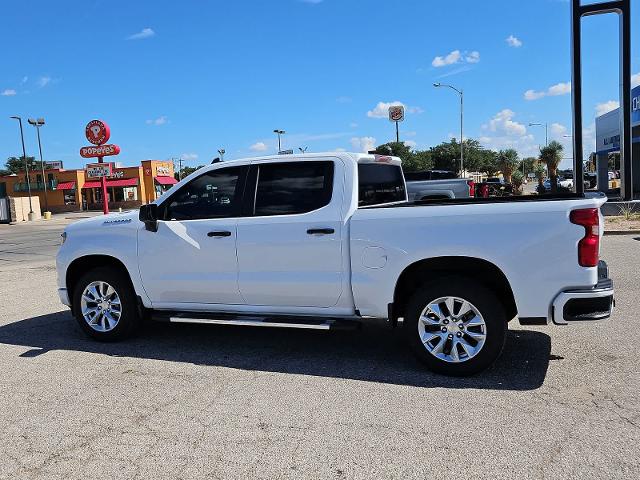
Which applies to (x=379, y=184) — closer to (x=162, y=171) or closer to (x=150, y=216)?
(x=150, y=216)

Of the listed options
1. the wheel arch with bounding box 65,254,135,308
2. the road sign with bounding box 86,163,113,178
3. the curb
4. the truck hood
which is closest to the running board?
the wheel arch with bounding box 65,254,135,308

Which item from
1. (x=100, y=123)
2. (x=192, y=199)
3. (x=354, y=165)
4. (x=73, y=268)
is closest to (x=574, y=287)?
(x=354, y=165)

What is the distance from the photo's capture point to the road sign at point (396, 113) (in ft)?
160

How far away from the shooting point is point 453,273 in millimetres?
4734

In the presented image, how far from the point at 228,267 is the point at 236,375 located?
1.04 meters

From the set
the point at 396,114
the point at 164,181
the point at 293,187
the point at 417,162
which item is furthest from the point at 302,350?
the point at 417,162

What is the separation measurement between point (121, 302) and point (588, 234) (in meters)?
4.52

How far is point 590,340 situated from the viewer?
18.4 ft

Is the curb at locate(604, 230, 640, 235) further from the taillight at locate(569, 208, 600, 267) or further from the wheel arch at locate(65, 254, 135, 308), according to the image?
the wheel arch at locate(65, 254, 135, 308)

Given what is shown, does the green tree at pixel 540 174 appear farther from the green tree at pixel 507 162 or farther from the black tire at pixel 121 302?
the black tire at pixel 121 302

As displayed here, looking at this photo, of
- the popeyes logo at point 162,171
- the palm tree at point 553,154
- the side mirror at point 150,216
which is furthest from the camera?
the popeyes logo at point 162,171

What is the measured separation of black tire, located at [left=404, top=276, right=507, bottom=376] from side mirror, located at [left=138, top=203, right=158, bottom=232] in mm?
2706

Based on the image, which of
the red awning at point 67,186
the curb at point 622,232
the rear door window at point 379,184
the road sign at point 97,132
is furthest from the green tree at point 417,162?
the rear door window at point 379,184

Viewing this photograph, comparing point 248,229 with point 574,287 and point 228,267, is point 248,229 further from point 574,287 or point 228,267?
point 574,287
